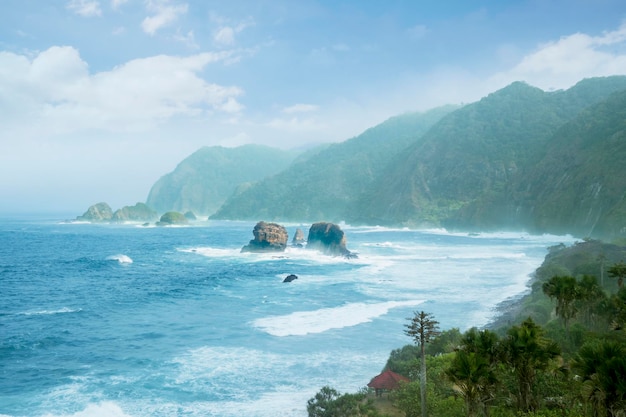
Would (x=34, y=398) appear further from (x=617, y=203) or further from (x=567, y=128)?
(x=567, y=128)

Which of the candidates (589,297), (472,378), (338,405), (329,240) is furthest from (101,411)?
(329,240)

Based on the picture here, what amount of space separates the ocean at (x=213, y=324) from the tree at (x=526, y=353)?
1451 centimetres

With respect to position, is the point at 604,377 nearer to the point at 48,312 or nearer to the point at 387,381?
the point at 387,381

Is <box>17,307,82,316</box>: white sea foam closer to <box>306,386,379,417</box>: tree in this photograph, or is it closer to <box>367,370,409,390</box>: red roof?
<box>306,386,379,417</box>: tree

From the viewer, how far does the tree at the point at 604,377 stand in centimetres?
A: 1506

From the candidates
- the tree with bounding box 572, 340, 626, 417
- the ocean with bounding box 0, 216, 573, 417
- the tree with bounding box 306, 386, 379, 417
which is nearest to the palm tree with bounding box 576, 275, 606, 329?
the ocean with bounding box 0, 216, 573, 417

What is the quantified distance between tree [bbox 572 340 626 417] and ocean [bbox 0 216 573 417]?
59.8 ft

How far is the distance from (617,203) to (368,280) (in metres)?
88.1

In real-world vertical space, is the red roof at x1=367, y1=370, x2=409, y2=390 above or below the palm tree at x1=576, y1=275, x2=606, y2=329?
below

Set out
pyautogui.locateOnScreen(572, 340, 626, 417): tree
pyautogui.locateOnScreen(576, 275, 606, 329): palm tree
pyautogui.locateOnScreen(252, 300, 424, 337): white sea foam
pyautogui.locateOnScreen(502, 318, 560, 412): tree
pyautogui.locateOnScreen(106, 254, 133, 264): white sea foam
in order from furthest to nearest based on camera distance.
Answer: pyautogui.locateOnScreen(106, 254, 133, 264): white sea foam → pyautogui.locateOnScreen(252, 300, 424, 337): white sea foam → pyautogui.locateOnScreen(576, 275, 606, 329): palm tree → pyautogui.locateOnScreen(502, 318, 560, 412): tree → pyautogui.locateOnScreen(572, 340, 626, 417): tree

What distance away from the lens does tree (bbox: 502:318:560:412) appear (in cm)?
2000

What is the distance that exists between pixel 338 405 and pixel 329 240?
90.0 metres

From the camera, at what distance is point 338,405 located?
27.5m

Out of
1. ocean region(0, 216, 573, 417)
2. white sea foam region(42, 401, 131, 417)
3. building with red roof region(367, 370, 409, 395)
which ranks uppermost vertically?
building with red roof region(367, 370, 409, 395)
